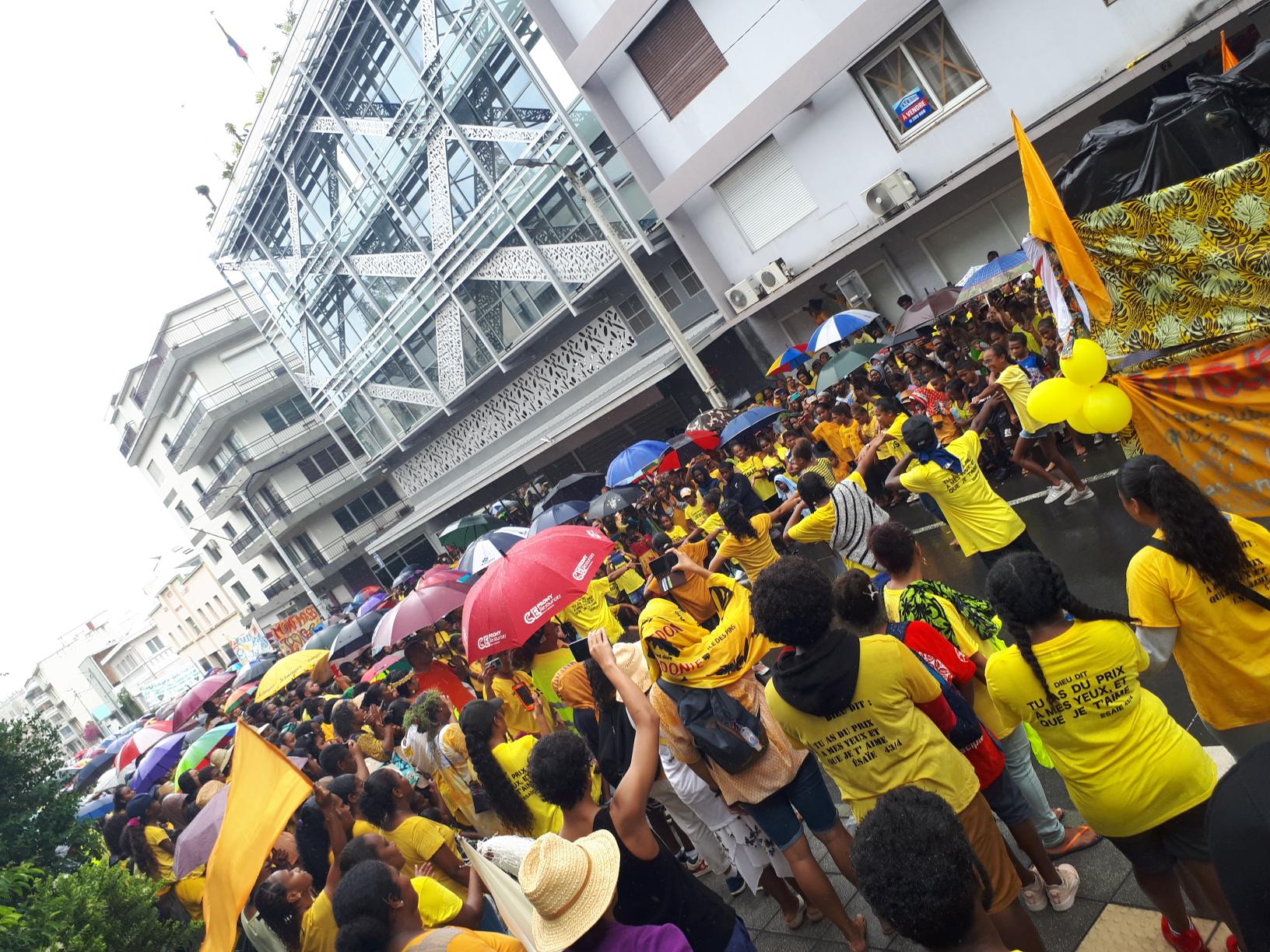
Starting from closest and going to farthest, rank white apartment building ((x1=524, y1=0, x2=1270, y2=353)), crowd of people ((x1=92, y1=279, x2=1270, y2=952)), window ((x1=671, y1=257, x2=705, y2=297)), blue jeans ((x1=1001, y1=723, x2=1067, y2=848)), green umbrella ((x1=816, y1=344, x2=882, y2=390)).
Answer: crowd of people ((x1=92, y1=279, x2=1270, y2=952)) < blue jeans ((x1=1001, y1=723, x2=1067, y2=848)) < white apartment building ((x1=524, y1=0, x2=1270, y2=353)) < green umbrella ((x1=816, y1=344, x2=882, y2=390)) < window ((x1=671, y1=257, x2=705, y2=297))

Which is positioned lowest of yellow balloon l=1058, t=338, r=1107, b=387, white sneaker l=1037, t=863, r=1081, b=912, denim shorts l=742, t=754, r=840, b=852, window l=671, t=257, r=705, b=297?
white sneaker l=1037, t=863, r=1081, b=912

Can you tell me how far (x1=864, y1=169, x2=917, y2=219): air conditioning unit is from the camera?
557 inches

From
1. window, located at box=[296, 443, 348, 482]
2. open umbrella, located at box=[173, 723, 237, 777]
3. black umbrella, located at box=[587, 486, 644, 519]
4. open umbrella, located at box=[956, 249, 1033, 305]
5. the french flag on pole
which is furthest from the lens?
window, located at box=[296, 443, 348, 482]

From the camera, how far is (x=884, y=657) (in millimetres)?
3016

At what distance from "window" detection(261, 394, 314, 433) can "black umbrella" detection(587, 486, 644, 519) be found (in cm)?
3578

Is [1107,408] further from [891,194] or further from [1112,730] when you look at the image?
[891,194]

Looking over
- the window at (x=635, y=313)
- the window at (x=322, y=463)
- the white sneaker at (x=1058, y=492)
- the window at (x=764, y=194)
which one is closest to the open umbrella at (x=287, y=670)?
the white sneaker at (x=1058, y=492)

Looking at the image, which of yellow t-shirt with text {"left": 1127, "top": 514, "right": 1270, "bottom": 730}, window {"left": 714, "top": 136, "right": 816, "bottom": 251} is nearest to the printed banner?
window {"left": 714, "top": 136, "right": 816, "bottom": 251}

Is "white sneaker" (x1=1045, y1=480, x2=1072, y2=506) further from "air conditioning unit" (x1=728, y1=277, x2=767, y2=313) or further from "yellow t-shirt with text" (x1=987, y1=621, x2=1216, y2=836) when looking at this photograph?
"air conditioning unit" (x1=728, y1=277, x2=767, y2=313)

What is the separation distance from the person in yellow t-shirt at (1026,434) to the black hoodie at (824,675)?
5.10 meters

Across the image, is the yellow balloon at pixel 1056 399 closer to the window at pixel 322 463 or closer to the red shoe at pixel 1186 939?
the red shoe at pixel 1186 939

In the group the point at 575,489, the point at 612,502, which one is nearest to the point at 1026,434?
the point at 612,502

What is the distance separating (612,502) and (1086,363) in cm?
901

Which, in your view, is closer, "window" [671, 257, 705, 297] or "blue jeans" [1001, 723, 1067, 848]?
"blue jeans" [1001, 723, 1067, 848]
